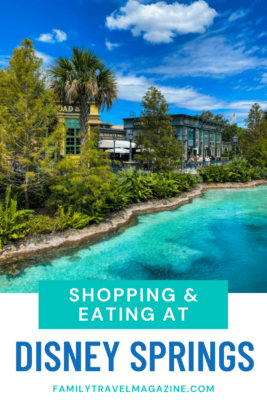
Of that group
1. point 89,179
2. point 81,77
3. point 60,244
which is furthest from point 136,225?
point 81,77

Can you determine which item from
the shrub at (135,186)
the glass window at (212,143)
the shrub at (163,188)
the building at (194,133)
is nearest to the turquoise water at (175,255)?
the shrub at (135,186)

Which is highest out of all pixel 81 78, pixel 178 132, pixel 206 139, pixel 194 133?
pixel 194 133

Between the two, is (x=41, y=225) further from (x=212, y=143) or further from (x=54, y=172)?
(x=212, y=143)

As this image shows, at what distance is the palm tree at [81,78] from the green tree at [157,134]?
3832 millimetres

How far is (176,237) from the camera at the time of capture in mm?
10531

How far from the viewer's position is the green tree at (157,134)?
18.5 meters

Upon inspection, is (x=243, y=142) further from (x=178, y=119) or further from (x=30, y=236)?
(x=30, y=236)

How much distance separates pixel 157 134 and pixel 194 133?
1126 inches

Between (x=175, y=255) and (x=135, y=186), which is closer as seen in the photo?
(x=175, y=255)

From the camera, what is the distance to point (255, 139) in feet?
109

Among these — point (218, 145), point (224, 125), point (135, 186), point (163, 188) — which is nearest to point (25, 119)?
point (135, 186)

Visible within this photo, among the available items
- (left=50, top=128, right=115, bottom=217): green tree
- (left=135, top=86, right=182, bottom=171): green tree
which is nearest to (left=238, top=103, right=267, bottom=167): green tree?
(left=135, top=86, right=182, bottom=171): green tree

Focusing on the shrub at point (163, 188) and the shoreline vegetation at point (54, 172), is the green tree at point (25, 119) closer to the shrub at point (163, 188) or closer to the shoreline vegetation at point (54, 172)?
the shoreline vegetation at point (54, 172)

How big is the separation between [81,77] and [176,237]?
10.2 m
